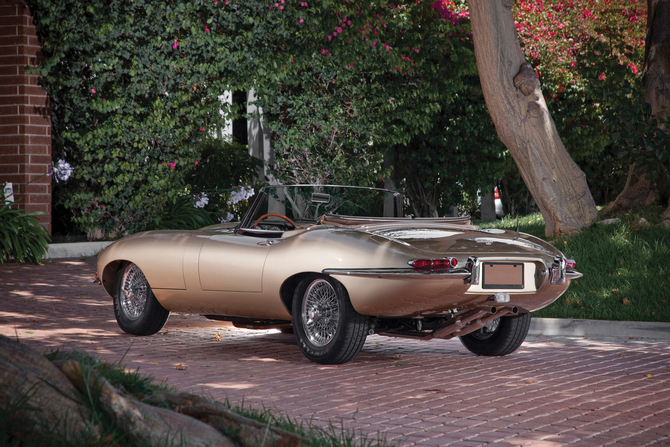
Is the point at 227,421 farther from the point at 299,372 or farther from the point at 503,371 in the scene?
the point at 503,371

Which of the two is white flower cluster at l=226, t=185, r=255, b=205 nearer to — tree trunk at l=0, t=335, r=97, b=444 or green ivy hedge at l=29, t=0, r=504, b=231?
green ivy hedge at l=29, t=0, r=504, b=231

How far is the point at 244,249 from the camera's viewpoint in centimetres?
681

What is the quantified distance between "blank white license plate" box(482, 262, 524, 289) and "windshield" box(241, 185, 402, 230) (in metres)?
1.50

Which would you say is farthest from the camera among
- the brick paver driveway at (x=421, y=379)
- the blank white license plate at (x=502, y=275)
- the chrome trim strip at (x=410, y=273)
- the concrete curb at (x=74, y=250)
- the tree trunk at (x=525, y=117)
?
the concrete curb at (x=74, y=250)

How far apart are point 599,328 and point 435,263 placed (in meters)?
3.68

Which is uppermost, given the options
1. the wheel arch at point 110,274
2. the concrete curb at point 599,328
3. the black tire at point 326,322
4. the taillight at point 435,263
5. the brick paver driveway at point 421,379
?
the taillight at point 435,263

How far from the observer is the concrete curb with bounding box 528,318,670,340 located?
8.41m

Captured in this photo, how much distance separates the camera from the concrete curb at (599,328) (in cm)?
841

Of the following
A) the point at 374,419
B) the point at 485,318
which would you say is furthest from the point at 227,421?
the point at 485,318

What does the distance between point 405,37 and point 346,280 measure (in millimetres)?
11701

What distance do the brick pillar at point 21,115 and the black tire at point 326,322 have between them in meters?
9.00

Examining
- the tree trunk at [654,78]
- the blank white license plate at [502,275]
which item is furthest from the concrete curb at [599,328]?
the tree trunk at [654,78]

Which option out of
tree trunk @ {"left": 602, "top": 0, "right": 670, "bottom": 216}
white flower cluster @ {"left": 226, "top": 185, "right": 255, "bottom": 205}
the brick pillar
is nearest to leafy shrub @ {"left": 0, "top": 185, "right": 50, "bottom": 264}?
the brick pillar

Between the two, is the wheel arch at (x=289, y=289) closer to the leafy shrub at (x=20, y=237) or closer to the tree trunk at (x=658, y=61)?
the leafy shrub at (x=20, y=237)
